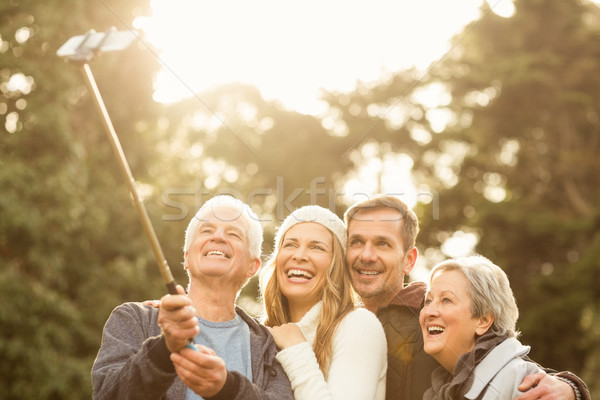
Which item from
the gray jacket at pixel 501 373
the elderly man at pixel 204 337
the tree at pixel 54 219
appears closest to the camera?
the elderly man at pixel 204 337

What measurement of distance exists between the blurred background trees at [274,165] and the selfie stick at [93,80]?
9.17 metres

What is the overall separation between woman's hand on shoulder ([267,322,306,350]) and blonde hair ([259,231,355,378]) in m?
0.12

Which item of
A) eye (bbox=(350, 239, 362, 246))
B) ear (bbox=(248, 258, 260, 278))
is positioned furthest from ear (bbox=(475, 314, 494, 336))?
ear (bbox=(248, 258, 260, 278))

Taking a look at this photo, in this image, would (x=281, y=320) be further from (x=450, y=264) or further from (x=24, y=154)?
(x=24, y=154)

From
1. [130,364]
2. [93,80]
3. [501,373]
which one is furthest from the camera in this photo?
[501,373]

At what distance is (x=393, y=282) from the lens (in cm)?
429

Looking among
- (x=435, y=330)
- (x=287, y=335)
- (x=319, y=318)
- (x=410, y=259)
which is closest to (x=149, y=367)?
(x=287, y=335)

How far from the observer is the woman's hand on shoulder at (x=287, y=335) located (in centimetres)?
371

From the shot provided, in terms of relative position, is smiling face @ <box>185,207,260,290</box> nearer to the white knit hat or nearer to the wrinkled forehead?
the wrinkled forehead

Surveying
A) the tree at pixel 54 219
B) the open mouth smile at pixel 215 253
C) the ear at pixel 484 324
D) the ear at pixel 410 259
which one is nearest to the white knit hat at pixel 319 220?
the ear at pixel 410 259

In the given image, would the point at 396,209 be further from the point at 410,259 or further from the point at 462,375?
the point at 462,375

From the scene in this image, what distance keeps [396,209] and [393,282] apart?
1.46 feet

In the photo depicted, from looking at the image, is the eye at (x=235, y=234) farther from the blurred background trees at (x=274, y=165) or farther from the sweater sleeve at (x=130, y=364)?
the blurred background trees at (x=274, y=165)

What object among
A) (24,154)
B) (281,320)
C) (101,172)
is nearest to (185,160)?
(101,172)
